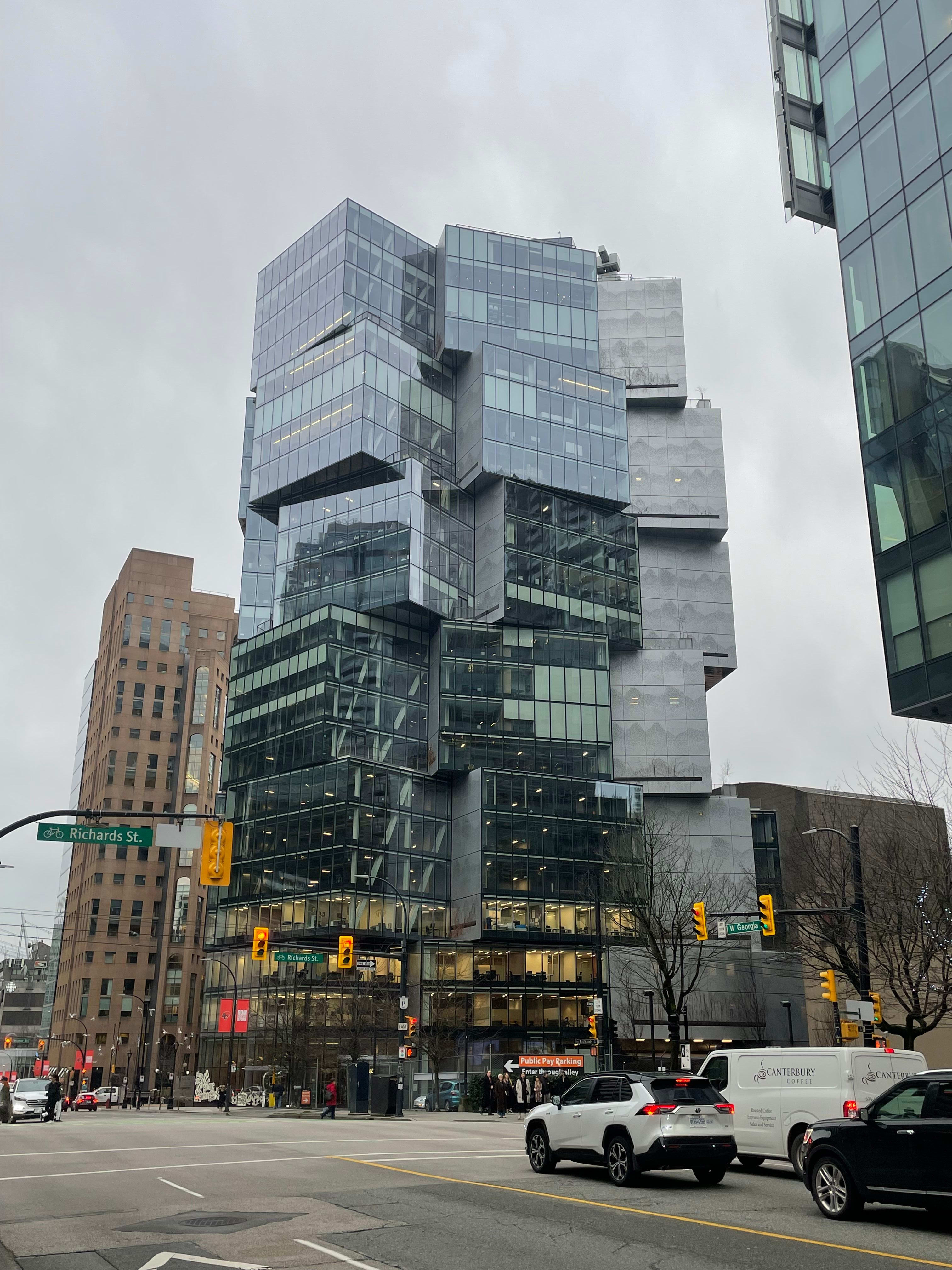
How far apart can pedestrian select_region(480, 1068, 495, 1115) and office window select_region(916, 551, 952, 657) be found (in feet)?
92.0

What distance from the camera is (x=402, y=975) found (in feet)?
189

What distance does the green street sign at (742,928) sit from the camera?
36.7 meters

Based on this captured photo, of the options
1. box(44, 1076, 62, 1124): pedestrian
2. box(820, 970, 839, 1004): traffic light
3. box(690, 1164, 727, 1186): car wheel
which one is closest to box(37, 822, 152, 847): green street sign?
box(690, 1164, 727, 1186): car wheel

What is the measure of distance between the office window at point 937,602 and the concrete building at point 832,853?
5908 millimetres

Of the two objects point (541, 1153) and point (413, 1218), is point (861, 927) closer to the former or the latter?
point (541, 1153)

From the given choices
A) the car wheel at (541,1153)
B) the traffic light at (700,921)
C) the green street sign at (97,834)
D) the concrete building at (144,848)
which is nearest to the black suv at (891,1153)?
the car wheel at (541,1153)

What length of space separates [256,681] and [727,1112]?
83.0 metres

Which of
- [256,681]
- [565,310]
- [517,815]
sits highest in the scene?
[565,310]

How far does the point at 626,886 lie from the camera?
2381 inches

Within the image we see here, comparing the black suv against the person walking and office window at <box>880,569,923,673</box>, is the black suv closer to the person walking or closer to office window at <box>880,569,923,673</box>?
office window at <box>880,569,923,673</box>

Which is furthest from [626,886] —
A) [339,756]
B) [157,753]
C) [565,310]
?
[157,753]

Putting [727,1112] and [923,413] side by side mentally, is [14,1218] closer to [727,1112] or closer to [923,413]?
[727,1112]

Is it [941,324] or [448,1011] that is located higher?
[941,324]

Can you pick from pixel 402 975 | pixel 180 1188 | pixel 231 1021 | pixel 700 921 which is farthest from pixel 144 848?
pixel 180 1188
